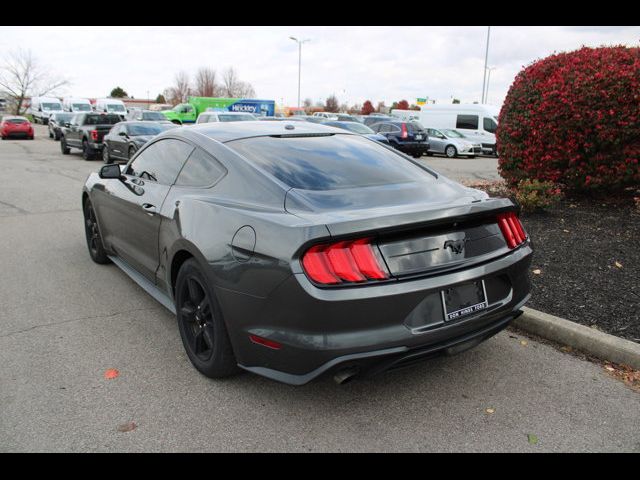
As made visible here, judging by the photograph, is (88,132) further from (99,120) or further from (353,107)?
(353,107)

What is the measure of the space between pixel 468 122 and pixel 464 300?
26.4 metres

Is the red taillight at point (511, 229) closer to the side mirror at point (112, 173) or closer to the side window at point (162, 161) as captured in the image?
the side window at point (162, 161)

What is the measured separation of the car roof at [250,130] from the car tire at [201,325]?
1.06 m

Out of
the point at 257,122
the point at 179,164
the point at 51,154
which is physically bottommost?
the point at 51,154

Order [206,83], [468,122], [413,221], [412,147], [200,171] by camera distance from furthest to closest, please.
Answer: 1. [206,83]
2. [468,122]
3. [412,147]
4. [200,171]
5. [413,221]

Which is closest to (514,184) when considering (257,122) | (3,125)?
(257,122)

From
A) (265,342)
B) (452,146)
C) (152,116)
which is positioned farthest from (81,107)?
(265,342)

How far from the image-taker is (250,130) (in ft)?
13.2

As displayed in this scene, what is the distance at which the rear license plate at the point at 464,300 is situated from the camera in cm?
281

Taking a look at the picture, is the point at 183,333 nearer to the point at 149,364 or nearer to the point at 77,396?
the point at 149,364

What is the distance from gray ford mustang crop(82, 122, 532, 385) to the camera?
2611mm

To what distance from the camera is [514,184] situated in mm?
7805

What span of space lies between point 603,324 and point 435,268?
197 cm

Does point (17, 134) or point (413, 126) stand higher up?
point (413, 126)
